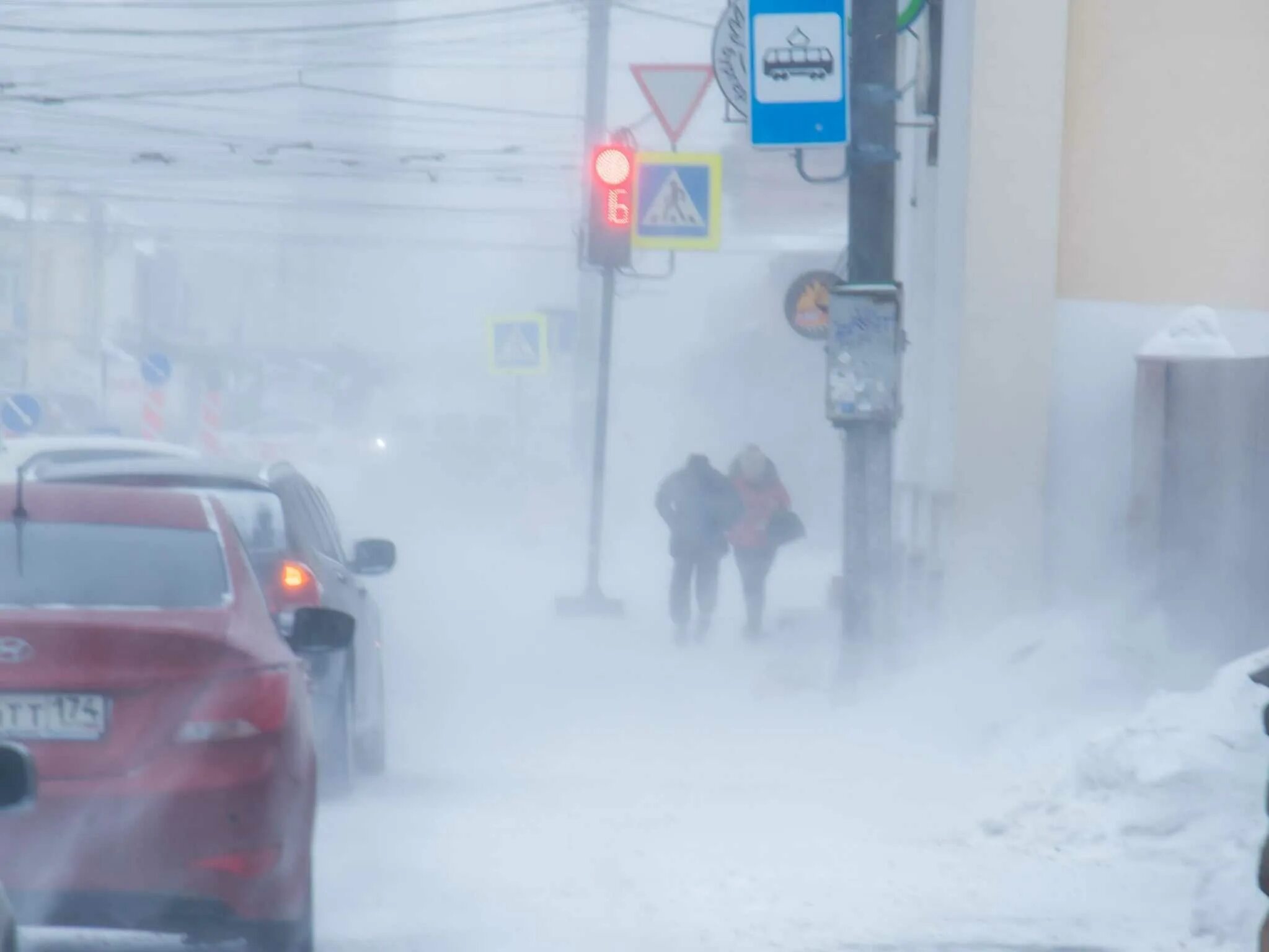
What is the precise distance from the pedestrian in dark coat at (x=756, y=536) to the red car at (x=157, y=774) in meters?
11.7

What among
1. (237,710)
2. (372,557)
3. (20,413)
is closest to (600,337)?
(20,413)

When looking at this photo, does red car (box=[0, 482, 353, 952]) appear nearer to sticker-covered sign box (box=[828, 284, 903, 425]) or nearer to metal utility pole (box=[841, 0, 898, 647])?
sticker-covered sign box (box=[828, 284, 903, 425])

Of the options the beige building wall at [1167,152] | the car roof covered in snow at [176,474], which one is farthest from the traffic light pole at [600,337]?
the car roof covered in snow at [176,474]

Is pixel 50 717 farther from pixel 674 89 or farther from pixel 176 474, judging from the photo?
pixel 674 89

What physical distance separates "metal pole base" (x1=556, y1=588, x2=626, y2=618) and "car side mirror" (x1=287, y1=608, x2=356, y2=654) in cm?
1235

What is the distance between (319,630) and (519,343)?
1886 cm

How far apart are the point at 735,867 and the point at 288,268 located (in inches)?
3119

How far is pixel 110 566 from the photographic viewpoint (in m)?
5.71

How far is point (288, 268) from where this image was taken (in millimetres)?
84500

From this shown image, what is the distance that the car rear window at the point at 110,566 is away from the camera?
5520 millimetres

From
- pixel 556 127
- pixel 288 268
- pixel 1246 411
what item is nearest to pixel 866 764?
pixel 1246 411

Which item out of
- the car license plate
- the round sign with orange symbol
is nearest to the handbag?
the round sign with orange symbol

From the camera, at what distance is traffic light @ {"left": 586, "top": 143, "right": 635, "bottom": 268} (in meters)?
17.4

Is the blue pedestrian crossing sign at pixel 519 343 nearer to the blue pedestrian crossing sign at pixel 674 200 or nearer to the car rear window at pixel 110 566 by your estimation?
the blue pedestrian crossing sign at pixel 674 200
